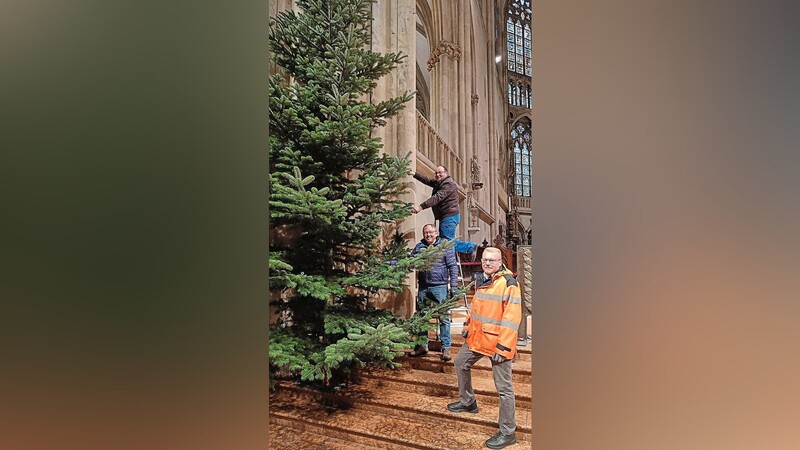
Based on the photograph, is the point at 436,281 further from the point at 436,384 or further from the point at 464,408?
the point at 464,408

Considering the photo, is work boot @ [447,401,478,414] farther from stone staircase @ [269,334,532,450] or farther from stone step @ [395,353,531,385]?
stone step @ [395,353,531,385]

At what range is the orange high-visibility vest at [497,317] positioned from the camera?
111 inches

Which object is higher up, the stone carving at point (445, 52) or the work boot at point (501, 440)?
the stone carving at point (445, 52)

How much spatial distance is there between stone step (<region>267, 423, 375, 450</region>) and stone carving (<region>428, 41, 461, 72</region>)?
34.7ft

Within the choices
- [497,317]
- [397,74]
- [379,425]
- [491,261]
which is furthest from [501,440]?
[397,74]

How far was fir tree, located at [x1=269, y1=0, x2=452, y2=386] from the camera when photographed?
3.51 m

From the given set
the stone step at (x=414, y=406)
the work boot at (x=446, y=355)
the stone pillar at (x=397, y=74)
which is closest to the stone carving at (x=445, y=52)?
the stone pillar at (x=397, y=74)

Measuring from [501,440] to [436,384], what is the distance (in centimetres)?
106

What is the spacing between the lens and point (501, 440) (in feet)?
9.30

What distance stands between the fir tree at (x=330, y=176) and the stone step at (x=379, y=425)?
1.19 ft

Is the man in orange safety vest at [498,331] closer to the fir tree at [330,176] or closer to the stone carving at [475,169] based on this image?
the fir tree at [330,176]
